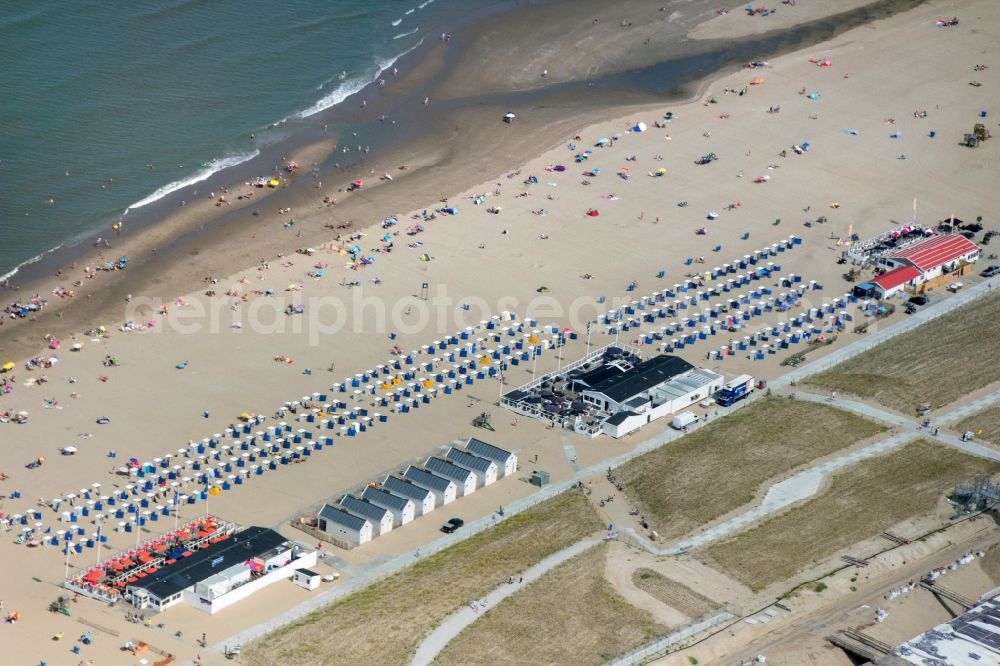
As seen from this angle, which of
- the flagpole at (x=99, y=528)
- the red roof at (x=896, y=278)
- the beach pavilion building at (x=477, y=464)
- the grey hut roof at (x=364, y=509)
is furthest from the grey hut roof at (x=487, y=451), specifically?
the red roof at (x=896, y=278)

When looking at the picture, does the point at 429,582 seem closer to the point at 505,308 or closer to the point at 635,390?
the point at 635,390

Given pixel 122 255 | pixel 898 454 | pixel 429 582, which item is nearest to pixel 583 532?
pixel 429 582

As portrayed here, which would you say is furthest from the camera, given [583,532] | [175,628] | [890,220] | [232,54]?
[232,54]

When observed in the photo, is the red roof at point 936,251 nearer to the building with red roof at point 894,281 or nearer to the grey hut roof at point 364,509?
the building with red roof at point 894,281

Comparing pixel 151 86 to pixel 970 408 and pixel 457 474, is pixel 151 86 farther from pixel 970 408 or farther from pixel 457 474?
pixel 970 408

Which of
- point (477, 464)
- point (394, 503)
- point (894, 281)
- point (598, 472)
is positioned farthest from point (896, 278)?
point (394, 503)
